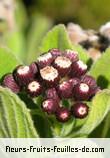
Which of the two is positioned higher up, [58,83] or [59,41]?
[59,41]

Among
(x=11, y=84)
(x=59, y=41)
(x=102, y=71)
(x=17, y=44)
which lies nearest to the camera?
(x=11, y=84)

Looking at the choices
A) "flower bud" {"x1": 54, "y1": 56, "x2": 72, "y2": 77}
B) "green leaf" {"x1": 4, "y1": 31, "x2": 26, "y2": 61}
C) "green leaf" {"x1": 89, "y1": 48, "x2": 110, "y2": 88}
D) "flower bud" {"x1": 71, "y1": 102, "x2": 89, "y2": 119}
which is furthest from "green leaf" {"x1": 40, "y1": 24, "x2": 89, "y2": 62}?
"green leaf" {"x1": 4, "y1": 31, "x2": 26, "y2": 61}

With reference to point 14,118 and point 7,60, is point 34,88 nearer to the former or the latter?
point 14,118

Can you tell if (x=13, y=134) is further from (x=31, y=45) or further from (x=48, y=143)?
(x=31, y=45)

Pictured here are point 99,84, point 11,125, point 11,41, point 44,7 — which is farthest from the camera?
point 44,7

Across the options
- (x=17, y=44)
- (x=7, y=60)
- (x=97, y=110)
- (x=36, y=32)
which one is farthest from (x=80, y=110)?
(x=36, y=32)

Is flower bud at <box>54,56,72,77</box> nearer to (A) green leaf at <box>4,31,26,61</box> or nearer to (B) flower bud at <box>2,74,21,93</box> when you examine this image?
(B) flower bud at <box>2,74,21,93</box>

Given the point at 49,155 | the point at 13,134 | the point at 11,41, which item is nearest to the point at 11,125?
the point at 13,134
